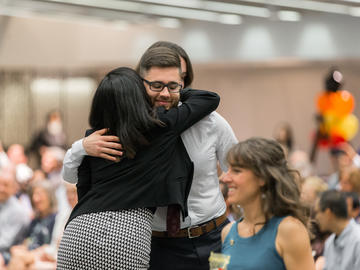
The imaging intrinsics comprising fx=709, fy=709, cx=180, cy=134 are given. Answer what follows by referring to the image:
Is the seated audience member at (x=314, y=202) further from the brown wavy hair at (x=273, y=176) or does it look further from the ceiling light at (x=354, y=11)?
the ceiling light at (x=354, y=11)

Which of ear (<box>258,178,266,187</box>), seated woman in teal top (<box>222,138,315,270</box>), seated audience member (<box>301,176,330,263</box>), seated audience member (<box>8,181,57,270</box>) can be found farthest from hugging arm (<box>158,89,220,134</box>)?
seated audience member (<box>8,181,57,270</box>)

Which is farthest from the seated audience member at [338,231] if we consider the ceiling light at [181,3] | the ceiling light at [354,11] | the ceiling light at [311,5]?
the ceiling light at [354,11]

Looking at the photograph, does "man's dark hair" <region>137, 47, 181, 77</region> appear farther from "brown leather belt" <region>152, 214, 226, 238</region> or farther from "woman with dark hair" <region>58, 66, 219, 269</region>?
"brown leather belt" <region>152, 214, 226, 238</region>

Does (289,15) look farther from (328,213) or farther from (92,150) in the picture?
(92,150)

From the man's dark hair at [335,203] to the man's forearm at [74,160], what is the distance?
2.17 meters

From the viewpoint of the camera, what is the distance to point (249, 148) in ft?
7.70

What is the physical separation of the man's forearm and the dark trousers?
0.43m

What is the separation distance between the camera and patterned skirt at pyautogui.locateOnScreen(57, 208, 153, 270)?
241cm

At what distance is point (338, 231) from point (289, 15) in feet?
23.6

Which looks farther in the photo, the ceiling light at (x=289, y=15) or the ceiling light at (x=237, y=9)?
the ceiling light at (x=289, y=15)

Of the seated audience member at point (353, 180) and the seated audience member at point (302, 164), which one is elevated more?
the seated audience member at point (353, 180)

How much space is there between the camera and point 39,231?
6445 mm

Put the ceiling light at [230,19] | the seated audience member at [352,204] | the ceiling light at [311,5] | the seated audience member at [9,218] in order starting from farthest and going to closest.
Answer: the ceiling light at [230,19] → the ceiling light at [311,5] → the seated audience member at [9,218] → the seated audience member at [352,204]

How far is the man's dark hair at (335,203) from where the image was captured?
14.3ft
